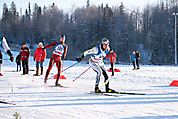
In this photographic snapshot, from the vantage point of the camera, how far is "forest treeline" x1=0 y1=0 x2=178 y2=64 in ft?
166

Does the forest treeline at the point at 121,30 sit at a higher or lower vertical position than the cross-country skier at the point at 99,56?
higher

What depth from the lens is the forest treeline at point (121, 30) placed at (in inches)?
1988

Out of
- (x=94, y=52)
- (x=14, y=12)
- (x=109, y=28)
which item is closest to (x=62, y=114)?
(x=94, y=52)

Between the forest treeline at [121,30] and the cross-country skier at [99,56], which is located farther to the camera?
the forest treeline at [121,30]

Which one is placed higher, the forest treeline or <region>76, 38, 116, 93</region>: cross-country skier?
the forest treeline

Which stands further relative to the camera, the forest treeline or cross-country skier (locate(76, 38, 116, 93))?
the forest treeline

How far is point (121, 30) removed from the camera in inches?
2172

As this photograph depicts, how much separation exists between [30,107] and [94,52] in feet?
8.24

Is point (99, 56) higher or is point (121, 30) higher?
point (121, 30)

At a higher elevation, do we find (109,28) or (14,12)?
(14,12)

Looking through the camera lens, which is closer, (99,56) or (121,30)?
(99,56)

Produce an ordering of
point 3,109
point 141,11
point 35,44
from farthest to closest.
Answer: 1. point 35,44
2. point 141,11
3. point 3,109

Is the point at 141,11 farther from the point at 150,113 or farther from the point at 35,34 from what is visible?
the point at 150,113

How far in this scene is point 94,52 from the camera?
6.34 metres
